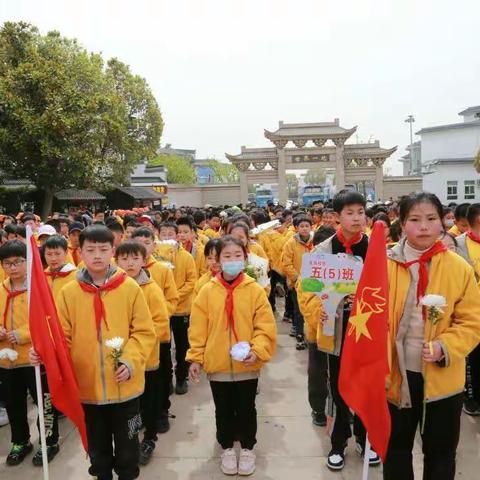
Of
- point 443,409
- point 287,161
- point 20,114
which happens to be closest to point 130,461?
point 443,409

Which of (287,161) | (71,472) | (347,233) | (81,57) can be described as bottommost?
(71,472)

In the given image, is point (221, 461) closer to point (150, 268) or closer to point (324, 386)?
point (324, 386)

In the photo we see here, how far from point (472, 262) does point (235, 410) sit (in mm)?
2516

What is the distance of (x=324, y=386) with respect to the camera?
4016mm

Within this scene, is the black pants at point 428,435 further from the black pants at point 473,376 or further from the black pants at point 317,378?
the black pants at point 473,376

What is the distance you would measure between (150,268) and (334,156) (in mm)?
31143

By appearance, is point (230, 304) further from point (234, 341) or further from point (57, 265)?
point (57, 265)

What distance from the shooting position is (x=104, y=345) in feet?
9.59

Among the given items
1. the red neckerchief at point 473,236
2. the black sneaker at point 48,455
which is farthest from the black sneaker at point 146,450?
the red neckerchief at point 473,236

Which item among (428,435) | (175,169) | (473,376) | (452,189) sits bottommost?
(473,376)

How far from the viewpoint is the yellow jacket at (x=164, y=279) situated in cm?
412

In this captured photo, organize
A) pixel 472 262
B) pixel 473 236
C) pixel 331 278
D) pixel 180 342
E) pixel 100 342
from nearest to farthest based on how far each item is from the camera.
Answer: pixel 100 342 < pixel 331 278 < pixel 472 262 < pixel 473 236 < pixel 180 342

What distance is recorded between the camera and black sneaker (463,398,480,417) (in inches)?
166

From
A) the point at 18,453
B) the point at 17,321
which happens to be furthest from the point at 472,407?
the point at 17,321
